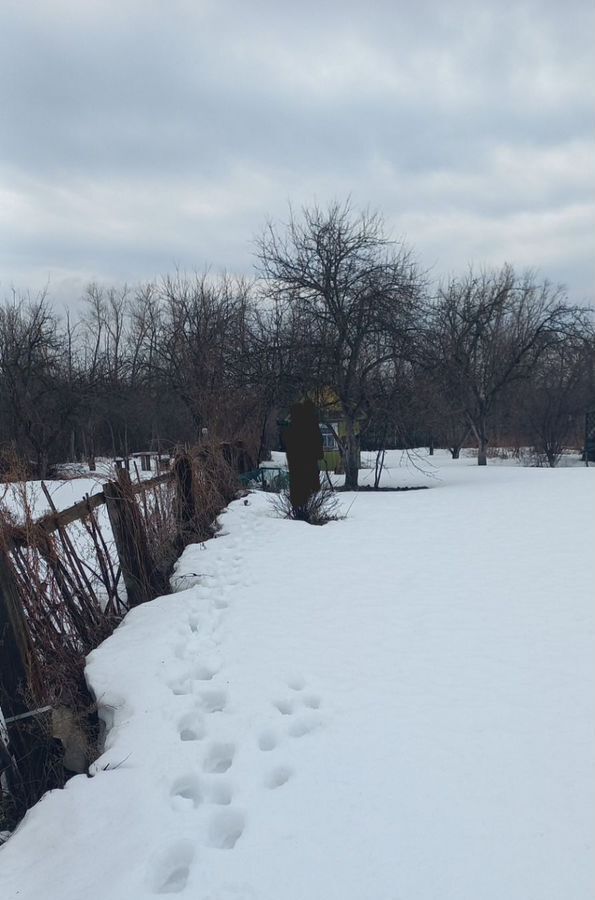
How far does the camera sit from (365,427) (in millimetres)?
17078

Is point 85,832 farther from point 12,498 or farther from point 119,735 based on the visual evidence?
point 12,498

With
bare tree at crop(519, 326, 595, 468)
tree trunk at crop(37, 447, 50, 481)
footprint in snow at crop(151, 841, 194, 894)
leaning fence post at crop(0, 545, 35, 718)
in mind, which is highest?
bare tree at crop(519, 326, 595, 468)

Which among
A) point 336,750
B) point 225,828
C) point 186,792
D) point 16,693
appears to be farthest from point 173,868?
point 16,693

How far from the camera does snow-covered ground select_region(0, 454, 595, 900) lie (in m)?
2.29

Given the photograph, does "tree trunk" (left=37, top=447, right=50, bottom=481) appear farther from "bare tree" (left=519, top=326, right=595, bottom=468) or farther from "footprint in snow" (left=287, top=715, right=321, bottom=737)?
"bare tree" (left=519, top=326, right=595, bottom=468)

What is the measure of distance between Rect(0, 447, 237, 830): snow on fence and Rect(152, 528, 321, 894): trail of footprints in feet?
2.09

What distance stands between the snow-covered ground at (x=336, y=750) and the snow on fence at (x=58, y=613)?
238mm

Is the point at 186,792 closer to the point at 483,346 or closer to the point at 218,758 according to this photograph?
the point at 218,758

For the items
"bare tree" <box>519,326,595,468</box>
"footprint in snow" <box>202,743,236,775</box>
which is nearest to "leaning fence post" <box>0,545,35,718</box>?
"footprint in snow" <box>202,743,236,775</box>

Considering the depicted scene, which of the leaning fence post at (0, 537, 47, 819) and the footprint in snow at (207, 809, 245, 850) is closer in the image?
the footprint in snow at (207, 809, 245, 850)

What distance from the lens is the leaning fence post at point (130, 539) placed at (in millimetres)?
4945

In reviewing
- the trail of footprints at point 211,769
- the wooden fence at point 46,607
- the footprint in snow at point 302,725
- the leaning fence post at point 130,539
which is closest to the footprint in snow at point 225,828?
the trail of footprints at point 211,769

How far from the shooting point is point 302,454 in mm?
9023

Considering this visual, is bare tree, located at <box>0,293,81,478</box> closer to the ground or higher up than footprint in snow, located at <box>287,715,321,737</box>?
higher up
